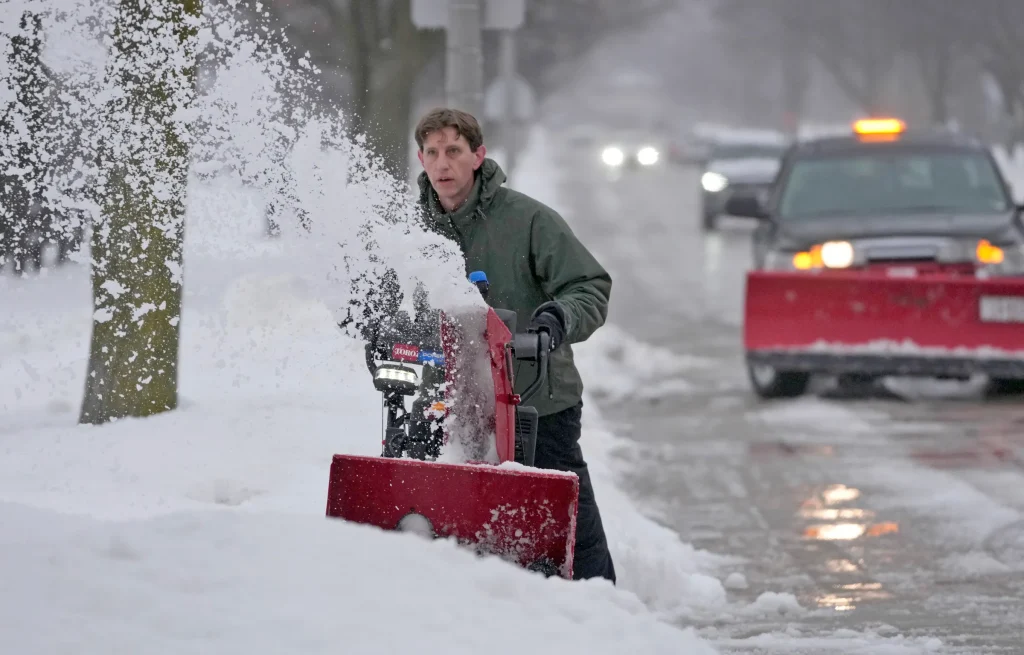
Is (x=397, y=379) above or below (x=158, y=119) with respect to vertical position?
below

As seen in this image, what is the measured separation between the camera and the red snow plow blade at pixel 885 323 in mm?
10336

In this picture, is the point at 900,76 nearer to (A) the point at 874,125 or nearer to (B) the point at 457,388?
(A) the point at 874,125

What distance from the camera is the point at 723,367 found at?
42.3ft

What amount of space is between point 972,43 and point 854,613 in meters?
46.7

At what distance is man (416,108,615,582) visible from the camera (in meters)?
4.58

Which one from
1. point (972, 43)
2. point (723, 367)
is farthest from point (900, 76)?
point (723, 367)

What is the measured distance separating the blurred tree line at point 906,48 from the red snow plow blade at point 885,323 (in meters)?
36.5

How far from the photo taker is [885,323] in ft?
34.4

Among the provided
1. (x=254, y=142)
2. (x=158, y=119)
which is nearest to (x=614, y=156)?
(x=158, y=119)

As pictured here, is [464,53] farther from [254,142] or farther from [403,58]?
[403,58]

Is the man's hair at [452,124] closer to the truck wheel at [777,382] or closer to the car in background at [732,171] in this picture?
the truck wheel at [777,382]

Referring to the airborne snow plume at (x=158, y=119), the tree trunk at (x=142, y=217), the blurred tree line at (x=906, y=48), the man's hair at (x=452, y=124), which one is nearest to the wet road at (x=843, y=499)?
the man's hair at (x=452, y=124)

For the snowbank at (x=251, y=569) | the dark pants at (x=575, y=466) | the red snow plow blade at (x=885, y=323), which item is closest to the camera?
the snowbank at (x=251, y=569)

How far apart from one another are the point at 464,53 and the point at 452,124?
6.04m
